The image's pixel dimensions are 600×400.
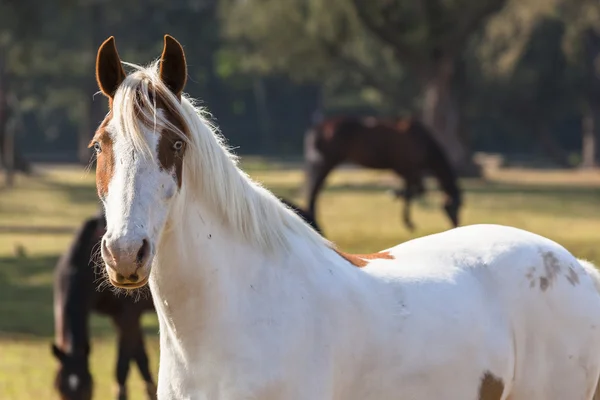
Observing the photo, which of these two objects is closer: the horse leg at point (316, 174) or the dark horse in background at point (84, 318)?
the dark horse in background at point (84, 318)

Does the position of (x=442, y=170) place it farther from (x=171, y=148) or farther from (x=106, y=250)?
(x=106, y=250)

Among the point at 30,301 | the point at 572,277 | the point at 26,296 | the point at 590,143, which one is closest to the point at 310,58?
the point at 590,143

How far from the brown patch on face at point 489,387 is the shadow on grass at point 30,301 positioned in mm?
6954

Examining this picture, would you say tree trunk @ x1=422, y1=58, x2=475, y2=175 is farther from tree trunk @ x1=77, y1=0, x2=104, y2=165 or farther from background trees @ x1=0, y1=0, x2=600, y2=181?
tree trunk @ x1=77, y1=0, x2=104, y2=165

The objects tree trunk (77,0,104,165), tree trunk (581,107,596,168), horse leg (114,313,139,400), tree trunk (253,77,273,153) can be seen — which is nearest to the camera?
horse leg (114,313,139,400)

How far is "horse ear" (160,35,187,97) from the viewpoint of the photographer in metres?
3.64

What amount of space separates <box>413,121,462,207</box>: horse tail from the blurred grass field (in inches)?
34.1

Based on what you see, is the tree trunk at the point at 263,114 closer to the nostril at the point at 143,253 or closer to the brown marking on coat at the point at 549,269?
the brown marking on coat at the point at 549,269

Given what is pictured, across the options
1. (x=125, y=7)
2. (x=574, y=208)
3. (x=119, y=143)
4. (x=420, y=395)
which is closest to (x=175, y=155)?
(x=119, y=143)

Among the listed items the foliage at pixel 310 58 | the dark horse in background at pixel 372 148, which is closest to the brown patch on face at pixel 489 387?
the dark horse in background at pixel 372 148

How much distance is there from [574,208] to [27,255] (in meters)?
14.0

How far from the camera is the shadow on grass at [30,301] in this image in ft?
37.0

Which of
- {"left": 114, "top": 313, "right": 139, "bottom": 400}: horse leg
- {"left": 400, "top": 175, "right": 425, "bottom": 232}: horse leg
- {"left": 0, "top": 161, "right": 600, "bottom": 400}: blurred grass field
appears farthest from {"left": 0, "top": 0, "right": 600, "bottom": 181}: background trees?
{"left": 114, "top": 313, "right": 139, "bottom": 400}: horse leg

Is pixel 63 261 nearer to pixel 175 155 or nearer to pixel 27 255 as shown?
pixel 175 155
